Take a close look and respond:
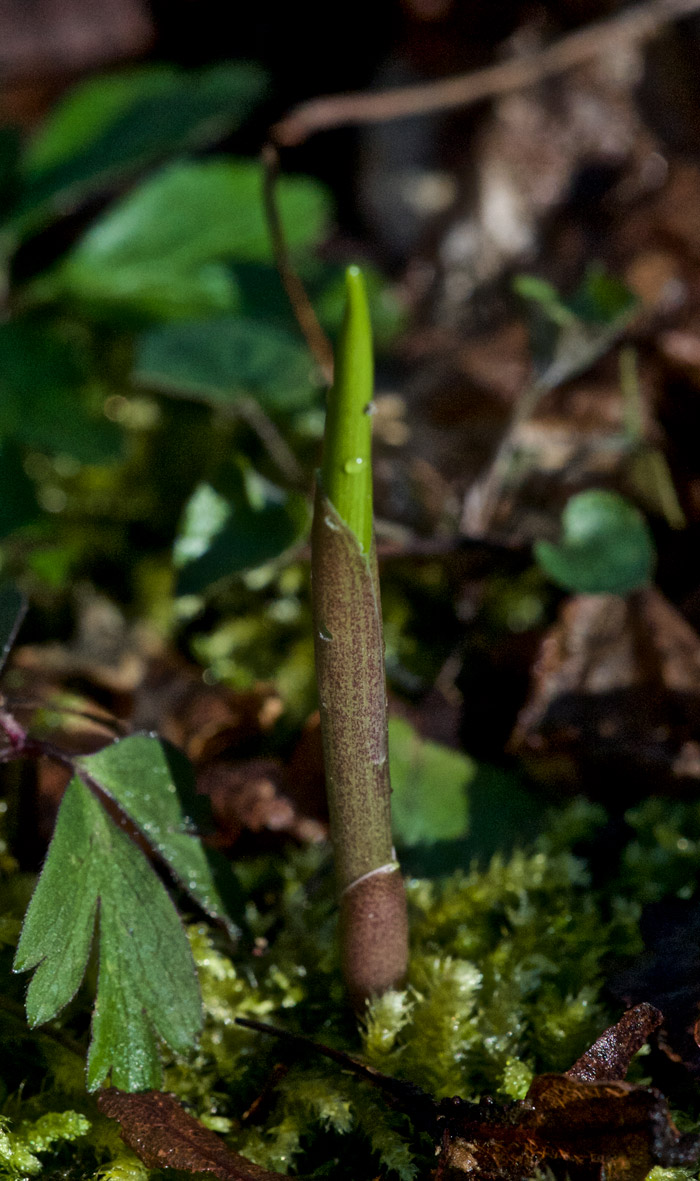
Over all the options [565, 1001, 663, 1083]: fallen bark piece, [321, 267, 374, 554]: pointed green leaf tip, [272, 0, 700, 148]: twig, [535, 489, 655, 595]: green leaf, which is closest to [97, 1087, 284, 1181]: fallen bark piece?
[565, 1001, 663, 1083]: fallen bark piece

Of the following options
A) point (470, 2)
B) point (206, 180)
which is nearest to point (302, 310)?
point (206, 180)

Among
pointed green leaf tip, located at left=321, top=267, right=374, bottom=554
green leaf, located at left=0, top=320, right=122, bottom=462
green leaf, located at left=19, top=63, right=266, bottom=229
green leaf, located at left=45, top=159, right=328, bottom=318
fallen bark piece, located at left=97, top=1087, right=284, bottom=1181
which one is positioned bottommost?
fallen bark piece, located at left=97, top=1087, right=284, bottom=1181

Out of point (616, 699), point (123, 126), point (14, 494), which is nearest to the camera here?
point (616, 699)

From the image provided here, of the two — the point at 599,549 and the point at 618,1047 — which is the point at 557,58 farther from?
the point at 618,1047

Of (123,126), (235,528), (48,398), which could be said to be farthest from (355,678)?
(123,126)

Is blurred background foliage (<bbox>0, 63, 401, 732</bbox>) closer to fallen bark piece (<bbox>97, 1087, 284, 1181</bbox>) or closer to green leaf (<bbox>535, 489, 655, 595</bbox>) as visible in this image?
green leaf (<bbox>535, 489, 655, 595</bbox>)
